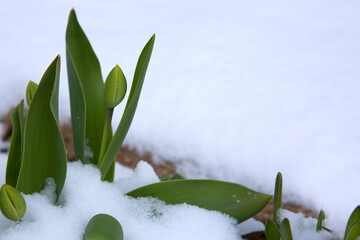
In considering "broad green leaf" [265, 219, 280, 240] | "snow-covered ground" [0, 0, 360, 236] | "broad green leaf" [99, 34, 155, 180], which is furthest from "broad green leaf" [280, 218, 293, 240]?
"snow-covered ground" [0, 0, 360, 236]

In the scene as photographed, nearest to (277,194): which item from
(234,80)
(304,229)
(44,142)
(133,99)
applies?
(304,229)

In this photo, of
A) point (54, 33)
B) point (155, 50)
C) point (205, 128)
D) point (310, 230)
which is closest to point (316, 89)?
point (205, 128)

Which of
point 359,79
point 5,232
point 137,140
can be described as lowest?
point 137,140

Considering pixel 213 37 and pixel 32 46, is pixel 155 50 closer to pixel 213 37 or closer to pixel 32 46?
pixel 213 37

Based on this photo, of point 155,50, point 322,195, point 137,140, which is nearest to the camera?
point 322,195

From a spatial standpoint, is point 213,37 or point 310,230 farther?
point 213,37

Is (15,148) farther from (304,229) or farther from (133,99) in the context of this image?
(304,229)

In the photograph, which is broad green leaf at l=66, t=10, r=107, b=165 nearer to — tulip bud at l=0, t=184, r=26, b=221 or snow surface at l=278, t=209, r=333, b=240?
tulip bud at l=0, t=184, r=26, b=221
